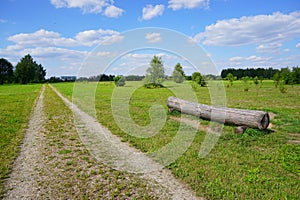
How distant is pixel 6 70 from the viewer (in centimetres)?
9044

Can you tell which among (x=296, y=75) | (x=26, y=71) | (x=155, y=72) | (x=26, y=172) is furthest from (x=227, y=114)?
(x=26, y=71)

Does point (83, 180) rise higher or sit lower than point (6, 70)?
lower

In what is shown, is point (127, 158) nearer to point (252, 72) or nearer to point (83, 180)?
point (83, 180)

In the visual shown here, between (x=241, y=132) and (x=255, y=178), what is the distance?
139 inches

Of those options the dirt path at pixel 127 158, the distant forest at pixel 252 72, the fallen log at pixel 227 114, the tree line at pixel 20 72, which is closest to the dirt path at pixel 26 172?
the dirt path at pixel 127 158

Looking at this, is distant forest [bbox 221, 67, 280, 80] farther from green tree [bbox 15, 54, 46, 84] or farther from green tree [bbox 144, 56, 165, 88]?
green tree [bbox 15, 54, 46, 84]

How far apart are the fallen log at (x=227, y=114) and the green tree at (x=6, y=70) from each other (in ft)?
306

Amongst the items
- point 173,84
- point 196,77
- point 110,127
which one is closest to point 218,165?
point 110,127

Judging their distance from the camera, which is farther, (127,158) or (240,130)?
(240,130)

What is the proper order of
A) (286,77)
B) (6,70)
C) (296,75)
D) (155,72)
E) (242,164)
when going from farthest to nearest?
(6,70) < (296,75) < (286,77) < (155,72) < (242,164)

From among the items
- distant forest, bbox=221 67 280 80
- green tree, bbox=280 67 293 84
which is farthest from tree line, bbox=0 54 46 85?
green tree, bbox=280 67 293 84

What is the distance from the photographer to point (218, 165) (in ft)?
17.7

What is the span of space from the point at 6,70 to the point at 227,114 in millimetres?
103783

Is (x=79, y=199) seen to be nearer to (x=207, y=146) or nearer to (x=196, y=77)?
(x=207, y=146)
